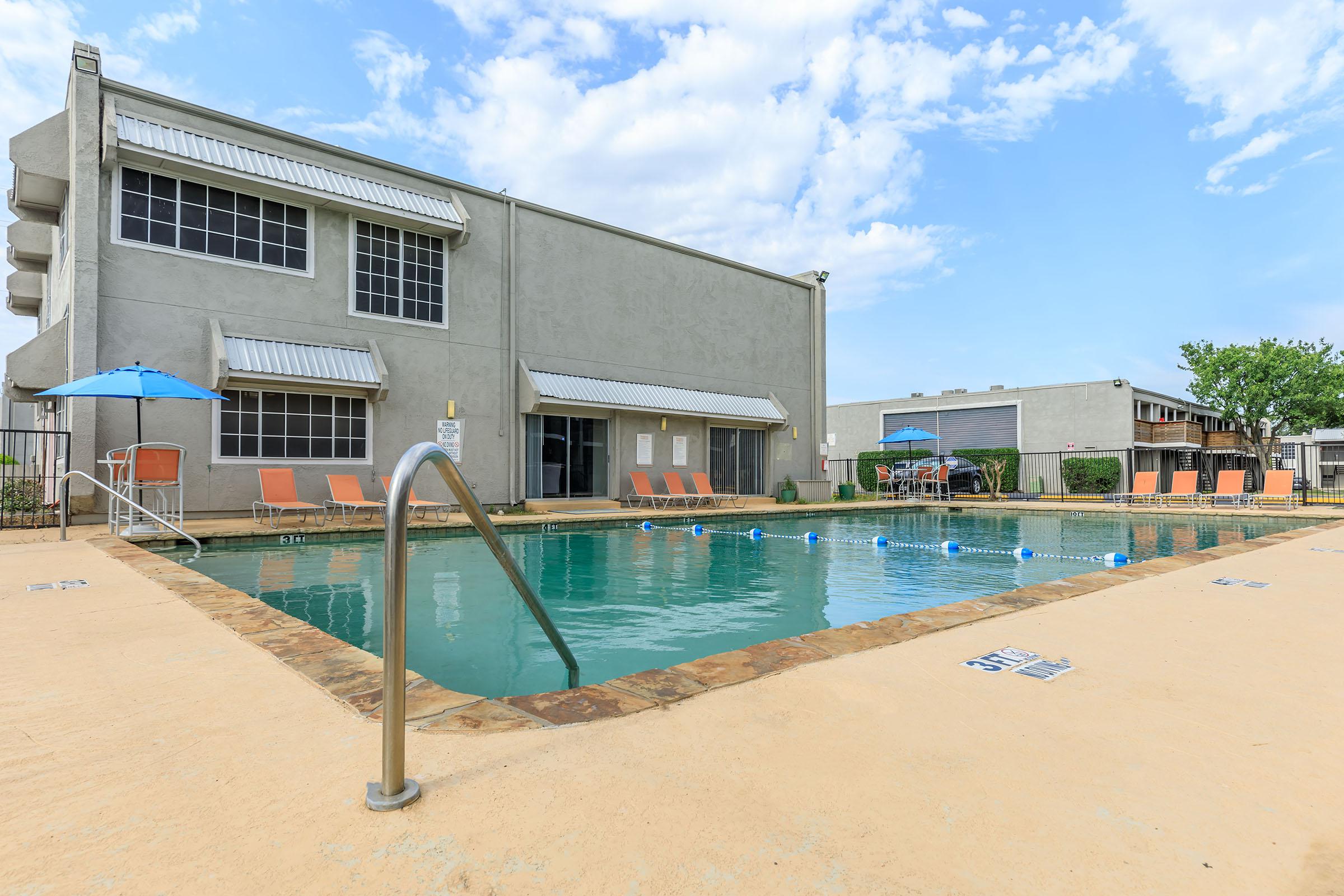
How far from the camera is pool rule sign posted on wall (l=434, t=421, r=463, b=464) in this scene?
12.9 metres

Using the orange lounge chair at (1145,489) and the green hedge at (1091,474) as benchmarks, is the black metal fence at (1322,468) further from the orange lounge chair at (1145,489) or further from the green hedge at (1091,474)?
the orange lounge chair at (1145,489)

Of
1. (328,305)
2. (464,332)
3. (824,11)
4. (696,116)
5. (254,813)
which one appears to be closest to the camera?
(254,813)

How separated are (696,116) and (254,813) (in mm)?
15228

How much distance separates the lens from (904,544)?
33.7ft

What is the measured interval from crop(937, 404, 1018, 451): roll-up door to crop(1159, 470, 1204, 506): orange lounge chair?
413 inches

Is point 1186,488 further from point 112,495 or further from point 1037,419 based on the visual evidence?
point 112,495

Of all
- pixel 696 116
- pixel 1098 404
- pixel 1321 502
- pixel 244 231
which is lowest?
pixel 1321 502

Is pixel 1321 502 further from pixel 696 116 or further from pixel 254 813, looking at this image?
pixel 254 813

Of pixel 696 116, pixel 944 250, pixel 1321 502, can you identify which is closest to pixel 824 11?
pixel 696 116

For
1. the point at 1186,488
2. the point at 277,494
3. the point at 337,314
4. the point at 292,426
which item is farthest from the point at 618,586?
the point at 1186,488

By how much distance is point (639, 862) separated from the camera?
1.39m

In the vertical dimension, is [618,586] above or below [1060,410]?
below

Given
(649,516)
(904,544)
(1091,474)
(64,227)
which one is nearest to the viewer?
(904,544)

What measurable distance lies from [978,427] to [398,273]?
83.7 feet
